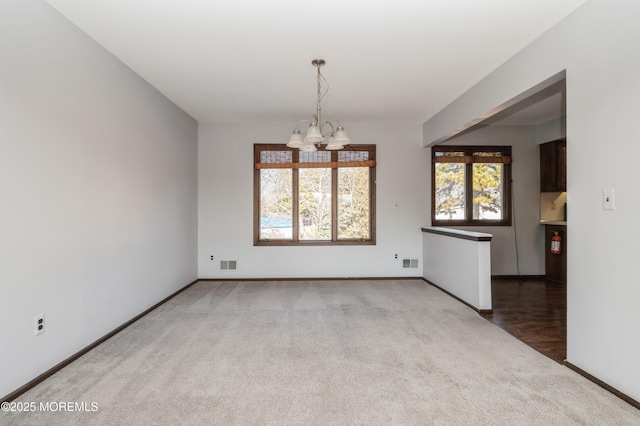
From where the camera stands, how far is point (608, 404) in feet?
6.75

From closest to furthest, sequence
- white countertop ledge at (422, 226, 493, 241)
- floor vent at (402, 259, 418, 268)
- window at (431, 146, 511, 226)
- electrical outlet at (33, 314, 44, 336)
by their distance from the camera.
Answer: electrical outlet at (33, 314, 44, 336) < white countertop ledge at (422, 226, 493, 241) < floor vent at (402, 259, 418, 268) < window at (431, 146, 511, 226)

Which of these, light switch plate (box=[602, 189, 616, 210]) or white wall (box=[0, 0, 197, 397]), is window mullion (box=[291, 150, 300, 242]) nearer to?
white wall (box=[0, 0, 197, 397])

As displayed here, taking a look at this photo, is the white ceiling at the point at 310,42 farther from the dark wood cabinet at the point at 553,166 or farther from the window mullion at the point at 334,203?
the dark wood cabinet at the point at 553,166

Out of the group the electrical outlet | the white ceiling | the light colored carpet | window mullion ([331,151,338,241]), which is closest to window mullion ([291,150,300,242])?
window mullion ([331,151,338,241])

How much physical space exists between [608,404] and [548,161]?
15.3 feet

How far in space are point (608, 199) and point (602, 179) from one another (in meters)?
0.14

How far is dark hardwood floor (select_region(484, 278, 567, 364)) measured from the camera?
304 centimetres

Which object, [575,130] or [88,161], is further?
[88,161]

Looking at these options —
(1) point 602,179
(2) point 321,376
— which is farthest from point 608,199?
(2) point 321,376

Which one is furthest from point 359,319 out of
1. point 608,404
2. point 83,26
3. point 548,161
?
point 548,161

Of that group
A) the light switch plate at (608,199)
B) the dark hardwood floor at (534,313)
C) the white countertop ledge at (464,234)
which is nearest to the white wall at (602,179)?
the light switch plate at (608,199)

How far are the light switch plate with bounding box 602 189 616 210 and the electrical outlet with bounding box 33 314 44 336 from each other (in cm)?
386

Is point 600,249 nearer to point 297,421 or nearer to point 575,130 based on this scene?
point 575,130

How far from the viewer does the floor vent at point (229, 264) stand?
5.68m
